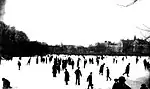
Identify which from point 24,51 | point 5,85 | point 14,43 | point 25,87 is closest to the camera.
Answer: point 5,85

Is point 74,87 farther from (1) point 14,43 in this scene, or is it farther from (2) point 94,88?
(1) point 14,43

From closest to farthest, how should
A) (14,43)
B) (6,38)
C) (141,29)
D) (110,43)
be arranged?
(141,29) → (6,38) → (14,43) → (110,43)

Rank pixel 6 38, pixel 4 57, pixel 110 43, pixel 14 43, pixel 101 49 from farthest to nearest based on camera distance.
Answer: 1. pixel 110 43
2. pixel 101 49
3. pixel 14 43
4. pixel 6 38
5. pixel 4 57

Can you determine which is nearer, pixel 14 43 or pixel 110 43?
pixel 14 43

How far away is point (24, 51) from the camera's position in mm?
74875

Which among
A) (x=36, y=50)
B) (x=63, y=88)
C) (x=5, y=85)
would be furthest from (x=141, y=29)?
(x=36, y=50)

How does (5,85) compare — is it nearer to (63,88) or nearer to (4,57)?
(63,88)

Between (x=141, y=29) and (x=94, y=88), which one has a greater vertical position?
(x=141, y=29)

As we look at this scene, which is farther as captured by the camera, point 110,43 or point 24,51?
point 110,43

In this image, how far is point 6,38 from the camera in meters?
62.1

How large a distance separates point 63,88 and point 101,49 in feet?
510

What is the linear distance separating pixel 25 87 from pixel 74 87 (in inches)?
110

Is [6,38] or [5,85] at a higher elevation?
[6,38]

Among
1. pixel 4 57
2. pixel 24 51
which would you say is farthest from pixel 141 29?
pixel 24 51
